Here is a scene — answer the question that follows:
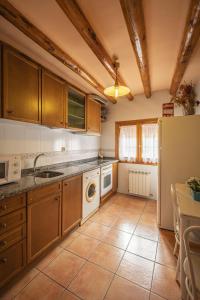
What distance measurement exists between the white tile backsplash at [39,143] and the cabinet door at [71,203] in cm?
61

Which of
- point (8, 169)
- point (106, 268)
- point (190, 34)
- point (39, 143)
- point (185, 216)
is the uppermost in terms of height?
point (190, 34)

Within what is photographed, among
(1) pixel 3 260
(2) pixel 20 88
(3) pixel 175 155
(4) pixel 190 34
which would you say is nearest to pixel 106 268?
(1) pixel 3 260

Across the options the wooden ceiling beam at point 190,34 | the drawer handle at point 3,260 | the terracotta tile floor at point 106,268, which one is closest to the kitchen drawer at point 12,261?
the drawer handle at point 3,260

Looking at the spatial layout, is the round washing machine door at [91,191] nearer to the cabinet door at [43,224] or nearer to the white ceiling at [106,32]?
the cabinet door at [43,224]

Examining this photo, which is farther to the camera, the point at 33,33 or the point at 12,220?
the point at 33,33

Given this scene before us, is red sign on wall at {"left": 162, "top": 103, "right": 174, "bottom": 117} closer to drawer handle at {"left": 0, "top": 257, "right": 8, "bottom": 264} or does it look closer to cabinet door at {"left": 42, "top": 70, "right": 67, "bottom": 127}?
cabinet door at {"left": 42, "top": 70, "right": 67, "bottom": 127}

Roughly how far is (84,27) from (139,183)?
2.96m

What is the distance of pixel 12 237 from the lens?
124 centimetres

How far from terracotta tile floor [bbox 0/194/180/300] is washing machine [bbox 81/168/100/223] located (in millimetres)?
214

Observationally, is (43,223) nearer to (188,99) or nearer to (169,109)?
(169,109)

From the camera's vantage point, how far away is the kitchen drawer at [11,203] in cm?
115

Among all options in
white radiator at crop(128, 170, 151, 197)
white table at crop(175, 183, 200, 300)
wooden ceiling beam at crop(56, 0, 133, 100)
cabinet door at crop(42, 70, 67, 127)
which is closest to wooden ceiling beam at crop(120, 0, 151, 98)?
wooden ceiling beam at crop(56, 0, 133, 100)

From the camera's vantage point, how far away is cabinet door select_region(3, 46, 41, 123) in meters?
1.39

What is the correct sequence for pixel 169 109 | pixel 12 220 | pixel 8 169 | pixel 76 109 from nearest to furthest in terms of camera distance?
1. pixel 12 220
2. pixel 8 169
3. pixel 169 109
4. pixel 76 109
